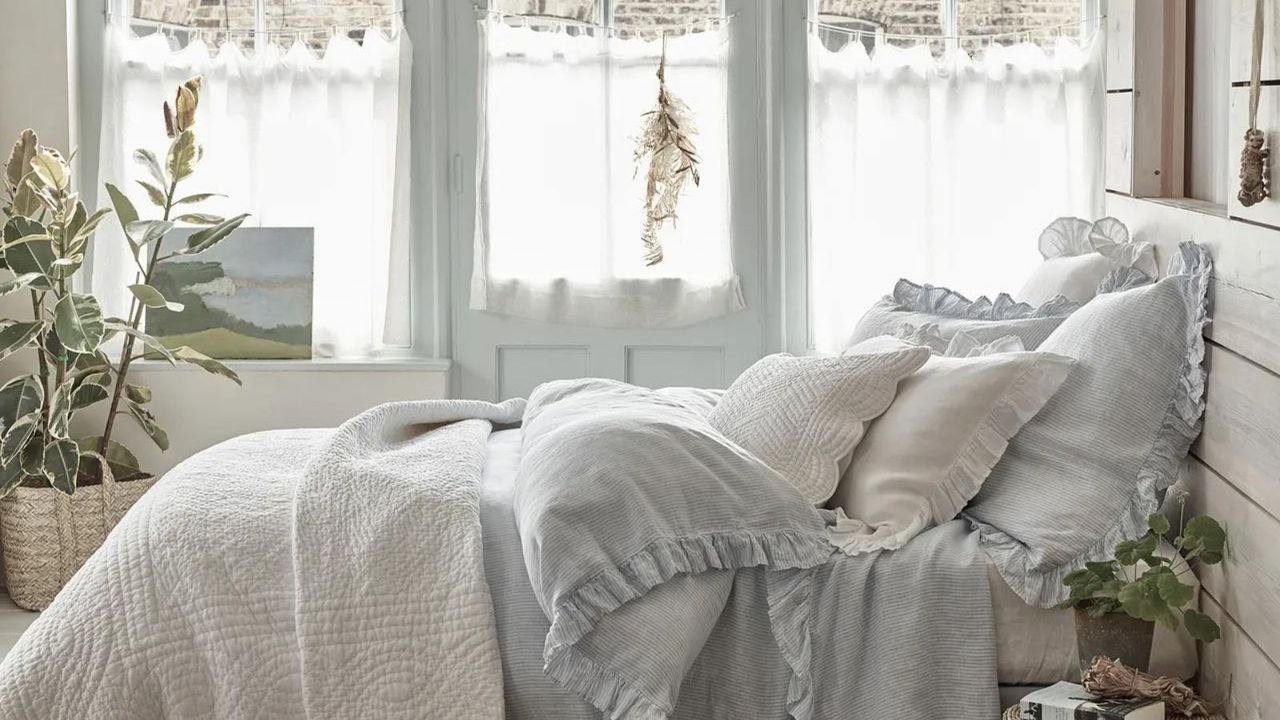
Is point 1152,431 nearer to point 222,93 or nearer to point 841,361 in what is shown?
point 841,361

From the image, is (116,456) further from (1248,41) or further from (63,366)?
(1248,41)

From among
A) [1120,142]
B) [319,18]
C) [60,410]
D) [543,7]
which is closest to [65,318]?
[60,410]

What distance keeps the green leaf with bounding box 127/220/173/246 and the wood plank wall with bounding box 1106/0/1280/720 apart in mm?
2906

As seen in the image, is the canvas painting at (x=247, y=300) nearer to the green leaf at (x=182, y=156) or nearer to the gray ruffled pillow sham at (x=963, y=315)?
the green leaf at (x=182, y=156)

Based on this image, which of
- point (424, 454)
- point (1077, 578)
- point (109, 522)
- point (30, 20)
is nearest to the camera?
point (1077, 578)

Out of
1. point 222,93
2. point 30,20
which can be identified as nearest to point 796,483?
Result: point 222,93

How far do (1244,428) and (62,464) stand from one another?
318cm

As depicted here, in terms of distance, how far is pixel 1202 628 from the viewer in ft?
6.79

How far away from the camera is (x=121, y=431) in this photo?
15.1 feet

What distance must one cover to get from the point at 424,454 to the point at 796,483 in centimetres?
72

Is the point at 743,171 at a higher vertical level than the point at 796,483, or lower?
higher

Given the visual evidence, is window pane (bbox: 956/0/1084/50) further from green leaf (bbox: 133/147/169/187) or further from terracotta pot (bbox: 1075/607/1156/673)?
terracotta pot (bbox: 1075/607/1156/673)

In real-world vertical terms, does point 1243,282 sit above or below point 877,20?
below

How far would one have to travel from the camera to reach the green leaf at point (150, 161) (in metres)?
4.24
